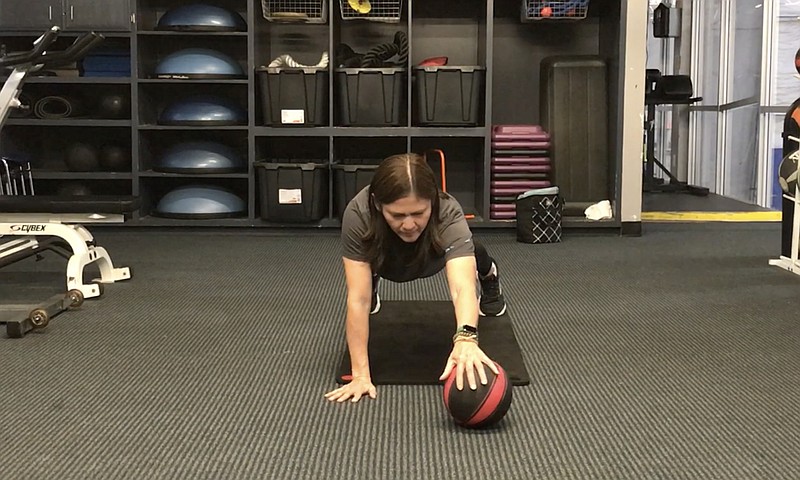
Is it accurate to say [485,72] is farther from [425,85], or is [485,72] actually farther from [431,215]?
[431,215]

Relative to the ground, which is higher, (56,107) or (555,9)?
(555,9)

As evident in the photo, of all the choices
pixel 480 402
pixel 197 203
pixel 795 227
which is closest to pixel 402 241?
pixel 480 402

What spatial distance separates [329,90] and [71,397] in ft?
11.0

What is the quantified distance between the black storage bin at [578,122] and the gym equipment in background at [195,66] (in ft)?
6.49

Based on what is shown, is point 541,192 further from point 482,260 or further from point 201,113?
point 482,260

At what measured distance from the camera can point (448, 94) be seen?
521cm

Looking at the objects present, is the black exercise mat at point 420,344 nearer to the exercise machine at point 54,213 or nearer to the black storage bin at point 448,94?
the exercise machine at point 54,213

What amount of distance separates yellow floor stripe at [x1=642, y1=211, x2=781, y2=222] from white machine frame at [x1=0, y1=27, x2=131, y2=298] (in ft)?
12.8

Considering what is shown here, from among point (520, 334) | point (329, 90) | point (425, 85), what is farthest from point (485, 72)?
point (520, 334)

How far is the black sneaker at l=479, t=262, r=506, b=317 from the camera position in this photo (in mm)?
3051

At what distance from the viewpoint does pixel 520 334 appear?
9.50ft

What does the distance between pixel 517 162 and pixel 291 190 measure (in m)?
1.38

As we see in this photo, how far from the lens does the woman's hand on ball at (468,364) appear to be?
6.43 ft

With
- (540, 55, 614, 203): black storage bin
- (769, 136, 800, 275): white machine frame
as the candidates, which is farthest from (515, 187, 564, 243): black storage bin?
(769, 136, 800, 275): white machine frame
